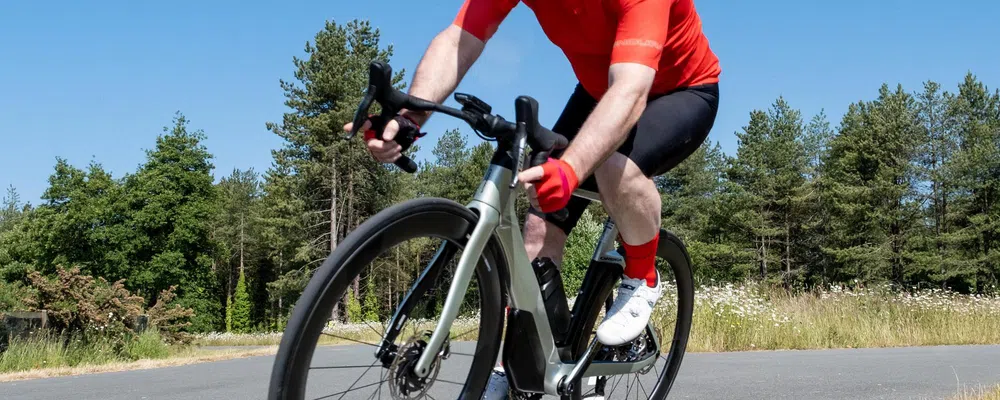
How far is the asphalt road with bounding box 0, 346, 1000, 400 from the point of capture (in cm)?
491

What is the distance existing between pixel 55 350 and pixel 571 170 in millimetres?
11515

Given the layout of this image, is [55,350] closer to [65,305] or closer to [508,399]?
[65,305]

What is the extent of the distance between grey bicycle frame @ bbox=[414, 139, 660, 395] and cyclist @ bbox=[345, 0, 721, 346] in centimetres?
12

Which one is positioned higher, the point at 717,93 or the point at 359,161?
the point at 359,161

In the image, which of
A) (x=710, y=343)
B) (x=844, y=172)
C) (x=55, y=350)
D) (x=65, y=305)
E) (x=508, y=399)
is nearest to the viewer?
(x=508, y=399)

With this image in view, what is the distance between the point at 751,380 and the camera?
554cm

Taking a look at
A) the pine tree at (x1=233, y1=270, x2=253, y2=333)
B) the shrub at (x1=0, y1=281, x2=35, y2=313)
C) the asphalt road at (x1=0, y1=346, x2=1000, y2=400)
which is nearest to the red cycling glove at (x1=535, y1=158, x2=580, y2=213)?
the asphalt road at (x1=0, y1=346, x2=1000, y2=400)

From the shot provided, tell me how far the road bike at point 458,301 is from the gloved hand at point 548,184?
9 centimetres

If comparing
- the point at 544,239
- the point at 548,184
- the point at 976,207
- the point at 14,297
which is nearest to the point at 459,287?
the point at 548,184

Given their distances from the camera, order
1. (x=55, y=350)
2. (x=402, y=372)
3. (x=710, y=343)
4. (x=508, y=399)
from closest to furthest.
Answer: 1. (x=402, y=372)
2. (x=508, y=399)
3. (x=710, y=343)
4. (x=55, y=350)

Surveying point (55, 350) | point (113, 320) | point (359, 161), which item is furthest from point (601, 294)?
point (359, 161)

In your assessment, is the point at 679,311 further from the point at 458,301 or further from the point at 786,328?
the point at 786,328

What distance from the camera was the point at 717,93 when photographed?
8.99 ft

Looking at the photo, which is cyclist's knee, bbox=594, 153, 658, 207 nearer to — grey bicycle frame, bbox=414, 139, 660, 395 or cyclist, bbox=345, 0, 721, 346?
cyclist, bbox=345, 0, 721, 346
